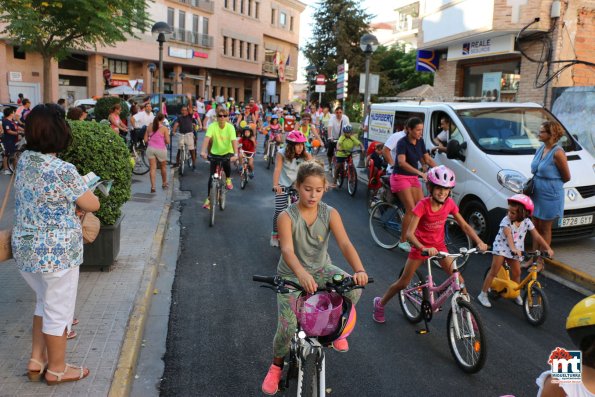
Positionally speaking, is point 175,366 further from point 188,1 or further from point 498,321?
point 188,1

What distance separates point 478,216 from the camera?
8062 mm

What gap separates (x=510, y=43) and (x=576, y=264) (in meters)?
10.1

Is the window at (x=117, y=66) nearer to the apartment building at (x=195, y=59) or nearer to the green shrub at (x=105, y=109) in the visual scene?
the apartment building at (x=195, y=59)

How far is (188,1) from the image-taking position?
162 feet

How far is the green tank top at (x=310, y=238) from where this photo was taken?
12.0 ft

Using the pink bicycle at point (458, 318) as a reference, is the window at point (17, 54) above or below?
above

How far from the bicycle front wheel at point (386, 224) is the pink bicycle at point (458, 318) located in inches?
124

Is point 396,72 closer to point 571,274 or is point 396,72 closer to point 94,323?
point 571,274

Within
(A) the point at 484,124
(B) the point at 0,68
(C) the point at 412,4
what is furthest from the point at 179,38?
(A) the point at 484,124

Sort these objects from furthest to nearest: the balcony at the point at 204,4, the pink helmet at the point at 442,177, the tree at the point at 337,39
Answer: the balcony at the point at 204,4, the tree at the point at 337,39, the pink helmet at the point at 442,177

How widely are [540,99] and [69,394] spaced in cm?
1495

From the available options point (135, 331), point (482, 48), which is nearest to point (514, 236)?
point (135, 331)

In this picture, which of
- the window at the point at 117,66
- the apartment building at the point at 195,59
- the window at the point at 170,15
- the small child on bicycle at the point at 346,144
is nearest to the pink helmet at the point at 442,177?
the small child on bicycle at the point at 346,144

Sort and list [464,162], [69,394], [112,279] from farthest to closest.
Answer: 1. [464,162]
2. [112,279]
3. [69,394]
